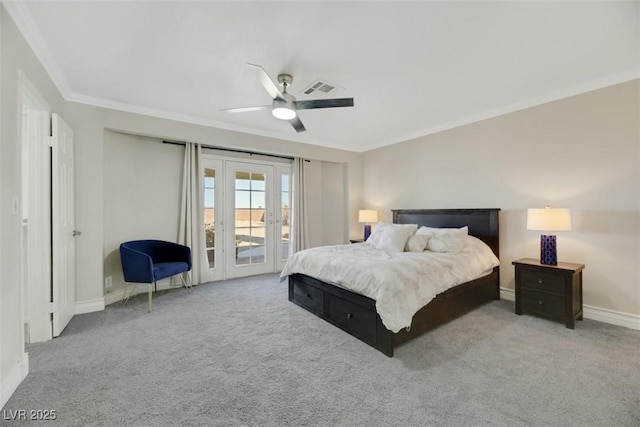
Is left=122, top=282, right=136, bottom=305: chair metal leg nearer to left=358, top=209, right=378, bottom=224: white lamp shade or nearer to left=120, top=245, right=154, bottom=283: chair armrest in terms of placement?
left=120, top=245, right=154, bottom=283: chair armrest

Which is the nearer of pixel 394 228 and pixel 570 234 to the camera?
pixel 570 234

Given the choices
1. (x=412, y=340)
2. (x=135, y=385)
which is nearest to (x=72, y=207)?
(x=135, y=385)

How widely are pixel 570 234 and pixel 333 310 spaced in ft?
9.61

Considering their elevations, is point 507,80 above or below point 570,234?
above

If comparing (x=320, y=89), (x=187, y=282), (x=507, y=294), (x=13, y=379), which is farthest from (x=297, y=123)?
(x=507, y=294)

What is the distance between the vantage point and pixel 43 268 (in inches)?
101

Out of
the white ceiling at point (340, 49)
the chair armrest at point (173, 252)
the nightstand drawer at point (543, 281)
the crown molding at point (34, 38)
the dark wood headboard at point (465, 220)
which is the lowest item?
the nightstand drawer at point (543, 281)

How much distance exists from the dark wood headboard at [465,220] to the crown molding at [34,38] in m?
4.83

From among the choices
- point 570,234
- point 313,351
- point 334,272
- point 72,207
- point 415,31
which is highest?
point 415,31

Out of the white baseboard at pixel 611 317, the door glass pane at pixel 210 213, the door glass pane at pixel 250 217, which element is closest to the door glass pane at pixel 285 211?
the door glass pane at pixel 250 217

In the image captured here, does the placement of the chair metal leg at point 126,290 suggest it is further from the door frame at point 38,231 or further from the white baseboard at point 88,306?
the door frame at point 38,231

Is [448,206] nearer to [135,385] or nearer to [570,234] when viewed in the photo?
[570,234]

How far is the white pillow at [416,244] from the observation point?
11.6 ft

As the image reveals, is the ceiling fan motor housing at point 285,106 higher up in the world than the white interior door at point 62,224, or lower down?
higher up
